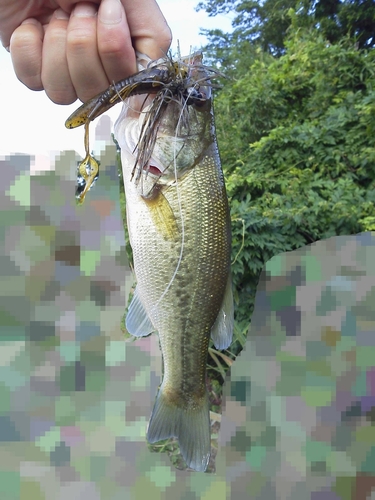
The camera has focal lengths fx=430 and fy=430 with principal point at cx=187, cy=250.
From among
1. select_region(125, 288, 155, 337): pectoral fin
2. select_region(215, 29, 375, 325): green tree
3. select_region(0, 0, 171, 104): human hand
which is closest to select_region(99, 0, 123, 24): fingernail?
select_region(0, 0, 171, 104): human hand

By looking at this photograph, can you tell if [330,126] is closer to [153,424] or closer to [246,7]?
[153,424]

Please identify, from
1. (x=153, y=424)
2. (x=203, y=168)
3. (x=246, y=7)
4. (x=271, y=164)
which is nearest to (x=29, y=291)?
(x=153, y=424)

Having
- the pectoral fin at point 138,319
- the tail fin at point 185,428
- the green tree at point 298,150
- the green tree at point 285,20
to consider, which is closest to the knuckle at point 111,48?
the pectoral fin at point 138,319

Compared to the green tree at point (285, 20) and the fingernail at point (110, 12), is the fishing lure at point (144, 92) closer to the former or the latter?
the fingernail at point (110, 12)

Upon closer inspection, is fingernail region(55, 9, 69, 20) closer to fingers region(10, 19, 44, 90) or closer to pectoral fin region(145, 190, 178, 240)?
fingers region(10, 19, 44, 90)

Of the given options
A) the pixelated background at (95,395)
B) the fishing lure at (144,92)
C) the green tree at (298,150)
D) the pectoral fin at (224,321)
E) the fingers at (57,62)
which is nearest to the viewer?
the fishing lure at (144,92)

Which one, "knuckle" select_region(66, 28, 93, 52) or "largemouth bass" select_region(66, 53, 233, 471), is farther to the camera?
"largemouth bass" select_region(66, 53, 233, 471)

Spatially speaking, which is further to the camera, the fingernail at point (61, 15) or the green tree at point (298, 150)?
the green tree at point (298, 150)
